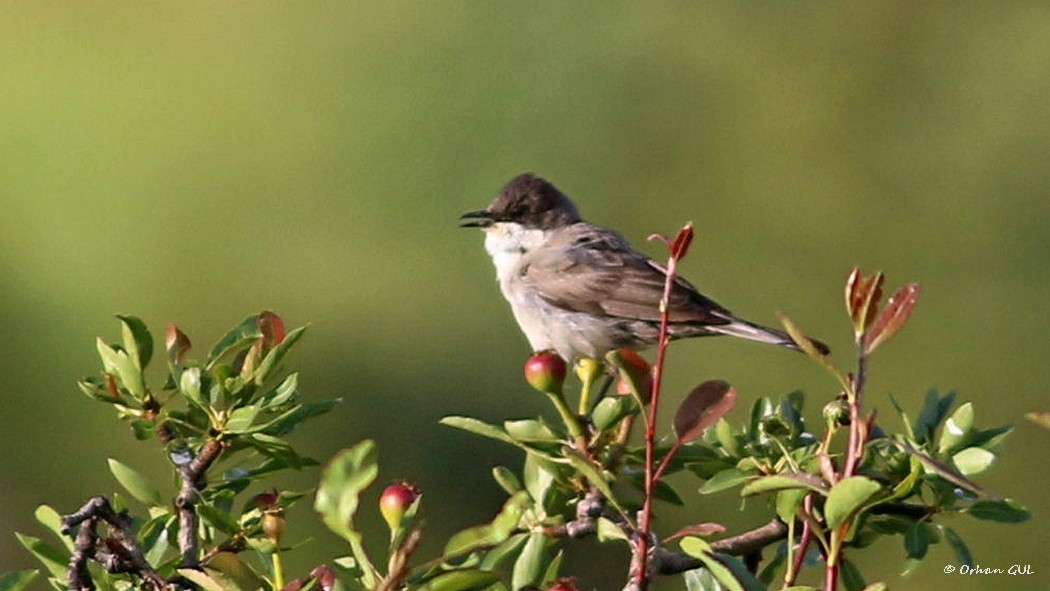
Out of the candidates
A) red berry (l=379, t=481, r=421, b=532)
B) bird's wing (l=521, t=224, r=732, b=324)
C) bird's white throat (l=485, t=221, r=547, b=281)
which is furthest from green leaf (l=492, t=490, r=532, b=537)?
bird's white throat (l=485, t=221, r=547, b=281)

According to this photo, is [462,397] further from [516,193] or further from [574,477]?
[574,477]

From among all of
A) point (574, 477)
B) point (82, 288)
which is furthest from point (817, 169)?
point (574, 477)

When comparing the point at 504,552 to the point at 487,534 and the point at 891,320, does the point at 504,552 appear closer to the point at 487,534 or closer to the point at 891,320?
the point at 487,534

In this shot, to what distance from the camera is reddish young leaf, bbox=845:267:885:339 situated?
5.41ft

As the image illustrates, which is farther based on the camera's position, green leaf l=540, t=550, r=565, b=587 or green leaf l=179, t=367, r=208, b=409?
green leaf l=179, t=367, r=208, b=409

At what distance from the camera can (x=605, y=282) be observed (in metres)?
5.48

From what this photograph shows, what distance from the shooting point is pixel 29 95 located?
8.62 m

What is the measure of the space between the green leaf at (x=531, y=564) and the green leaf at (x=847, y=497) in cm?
36

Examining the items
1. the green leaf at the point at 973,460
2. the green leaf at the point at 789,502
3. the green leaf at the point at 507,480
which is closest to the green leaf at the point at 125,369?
the green leaf at the point at 507,480

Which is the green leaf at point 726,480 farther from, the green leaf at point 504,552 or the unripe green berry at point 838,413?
the green leaf at point 504,552

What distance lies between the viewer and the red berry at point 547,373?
201 cm

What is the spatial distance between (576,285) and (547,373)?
3.51 metres

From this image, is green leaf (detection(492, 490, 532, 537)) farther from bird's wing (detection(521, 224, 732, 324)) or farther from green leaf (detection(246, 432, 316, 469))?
bird's wing (detection(521, 224, 732, 324))

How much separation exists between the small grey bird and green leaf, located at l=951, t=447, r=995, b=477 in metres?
2.64
